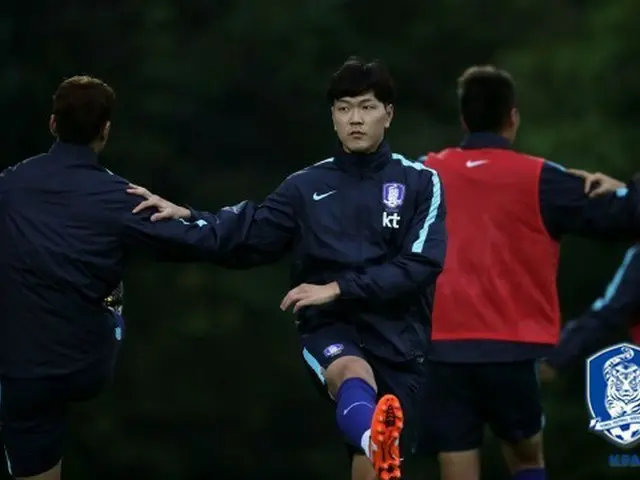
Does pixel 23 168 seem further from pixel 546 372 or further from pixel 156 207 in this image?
pixel 546 372

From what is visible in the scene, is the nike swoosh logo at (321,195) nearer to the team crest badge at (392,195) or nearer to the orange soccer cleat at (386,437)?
the team crest badge at (392,195)

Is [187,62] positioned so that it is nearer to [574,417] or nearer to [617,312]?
[574,417]

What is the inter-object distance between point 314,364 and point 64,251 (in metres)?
0.85

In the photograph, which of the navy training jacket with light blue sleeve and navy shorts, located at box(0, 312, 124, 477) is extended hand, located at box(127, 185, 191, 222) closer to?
the navy training jacket with light blue sleeve

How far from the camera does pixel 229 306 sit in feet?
33.7

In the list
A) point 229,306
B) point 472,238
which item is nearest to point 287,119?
point 229,306

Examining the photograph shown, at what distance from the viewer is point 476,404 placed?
6.88 meters

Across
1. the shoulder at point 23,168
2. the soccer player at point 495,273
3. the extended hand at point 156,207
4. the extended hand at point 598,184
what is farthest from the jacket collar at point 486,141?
the shoulder at point 23,168

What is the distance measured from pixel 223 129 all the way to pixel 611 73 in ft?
7.01

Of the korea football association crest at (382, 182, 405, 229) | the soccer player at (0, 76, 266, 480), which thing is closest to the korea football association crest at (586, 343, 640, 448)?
the korea football association crest at (382, 182, 405, 229)

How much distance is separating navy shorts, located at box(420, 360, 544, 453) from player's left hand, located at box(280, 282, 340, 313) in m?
1.12

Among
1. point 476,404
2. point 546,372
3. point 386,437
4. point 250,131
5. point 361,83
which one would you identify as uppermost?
point 361,83

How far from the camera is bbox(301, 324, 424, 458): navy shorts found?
19.3ft

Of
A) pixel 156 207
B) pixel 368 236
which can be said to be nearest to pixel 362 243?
pixel 368 236
